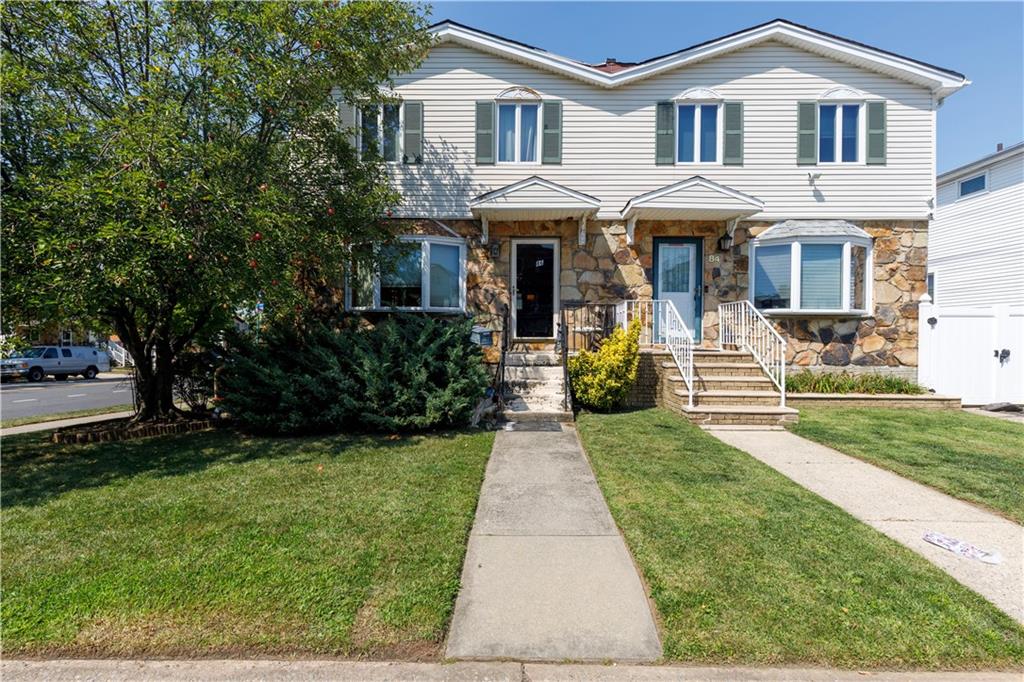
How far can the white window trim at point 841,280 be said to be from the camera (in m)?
9.63

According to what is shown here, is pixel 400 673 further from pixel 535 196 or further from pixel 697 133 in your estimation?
pixel 697 133

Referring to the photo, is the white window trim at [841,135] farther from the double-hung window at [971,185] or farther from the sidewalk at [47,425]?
the sidewalk at [47,425]

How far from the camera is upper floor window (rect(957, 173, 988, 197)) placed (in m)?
15.7

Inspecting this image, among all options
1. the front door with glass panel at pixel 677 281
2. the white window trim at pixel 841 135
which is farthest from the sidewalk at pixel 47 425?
the white window trim at pixel 841 135

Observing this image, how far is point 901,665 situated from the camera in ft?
7.13

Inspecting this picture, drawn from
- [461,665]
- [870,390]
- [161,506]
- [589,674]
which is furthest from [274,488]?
[870,390]

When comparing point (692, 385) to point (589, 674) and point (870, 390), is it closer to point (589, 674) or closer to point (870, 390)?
point (870, 390)

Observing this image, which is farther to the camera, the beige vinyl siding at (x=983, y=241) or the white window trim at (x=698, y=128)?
the beige vinyl siding at (x=983, y=241)

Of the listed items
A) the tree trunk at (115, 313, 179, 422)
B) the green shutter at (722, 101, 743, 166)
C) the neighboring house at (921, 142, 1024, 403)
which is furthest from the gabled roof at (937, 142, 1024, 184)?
the tree trunk at (115, 313, 179, 422)

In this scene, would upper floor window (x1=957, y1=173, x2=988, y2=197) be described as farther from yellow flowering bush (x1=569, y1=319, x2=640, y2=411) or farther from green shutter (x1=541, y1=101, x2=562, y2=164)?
yellow flowering bush (x1=569, y1=319, x2=640, y2=411)

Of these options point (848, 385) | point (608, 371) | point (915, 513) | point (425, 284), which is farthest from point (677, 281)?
point (915, 513)

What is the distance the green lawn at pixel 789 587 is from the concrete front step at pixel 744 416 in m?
2.82

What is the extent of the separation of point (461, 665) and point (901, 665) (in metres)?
2.02

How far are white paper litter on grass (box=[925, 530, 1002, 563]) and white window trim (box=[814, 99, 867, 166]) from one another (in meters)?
8.98
